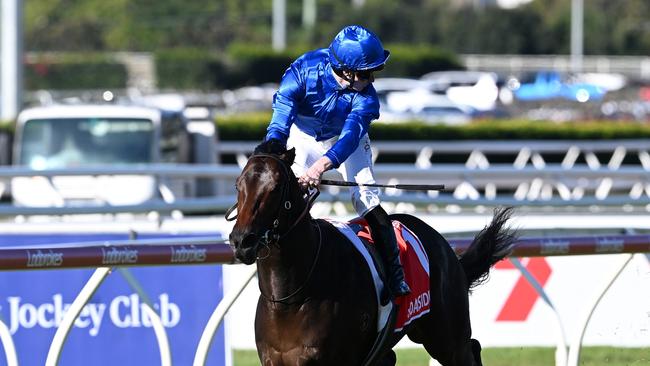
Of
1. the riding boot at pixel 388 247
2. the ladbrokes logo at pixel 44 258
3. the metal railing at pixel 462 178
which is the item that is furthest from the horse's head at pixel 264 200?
the metal railing at pixel 462 178

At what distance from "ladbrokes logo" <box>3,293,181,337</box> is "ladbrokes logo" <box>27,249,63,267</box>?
1841 mm

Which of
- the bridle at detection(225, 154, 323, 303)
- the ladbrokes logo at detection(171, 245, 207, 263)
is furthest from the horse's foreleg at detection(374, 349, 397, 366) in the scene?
the ladbrokes logo at detection(171, 245, 207, 263)

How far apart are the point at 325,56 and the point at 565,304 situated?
3233mm

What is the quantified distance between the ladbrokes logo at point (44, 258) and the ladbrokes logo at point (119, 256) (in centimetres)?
19

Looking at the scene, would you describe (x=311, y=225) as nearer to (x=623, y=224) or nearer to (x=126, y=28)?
(x=623, y=224)

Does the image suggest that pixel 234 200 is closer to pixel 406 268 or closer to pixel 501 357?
pixel 501 357

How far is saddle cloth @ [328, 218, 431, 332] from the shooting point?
552 centimetres

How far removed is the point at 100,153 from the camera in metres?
14.1

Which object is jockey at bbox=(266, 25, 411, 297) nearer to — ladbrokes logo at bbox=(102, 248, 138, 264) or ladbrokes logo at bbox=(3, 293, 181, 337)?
ladbrokes logo at bbox=(102, 248, 138, 264)

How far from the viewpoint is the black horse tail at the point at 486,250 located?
638 centimetres

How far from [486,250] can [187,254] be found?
1.48 metres

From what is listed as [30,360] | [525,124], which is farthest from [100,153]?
[525,124]

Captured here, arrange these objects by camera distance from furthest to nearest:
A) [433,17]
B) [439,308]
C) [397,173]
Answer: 1. [433,17]
2. [397,173]
3. [439,308]

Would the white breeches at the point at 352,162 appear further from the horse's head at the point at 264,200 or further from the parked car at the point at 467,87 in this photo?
the parked car at the point at 467,87
